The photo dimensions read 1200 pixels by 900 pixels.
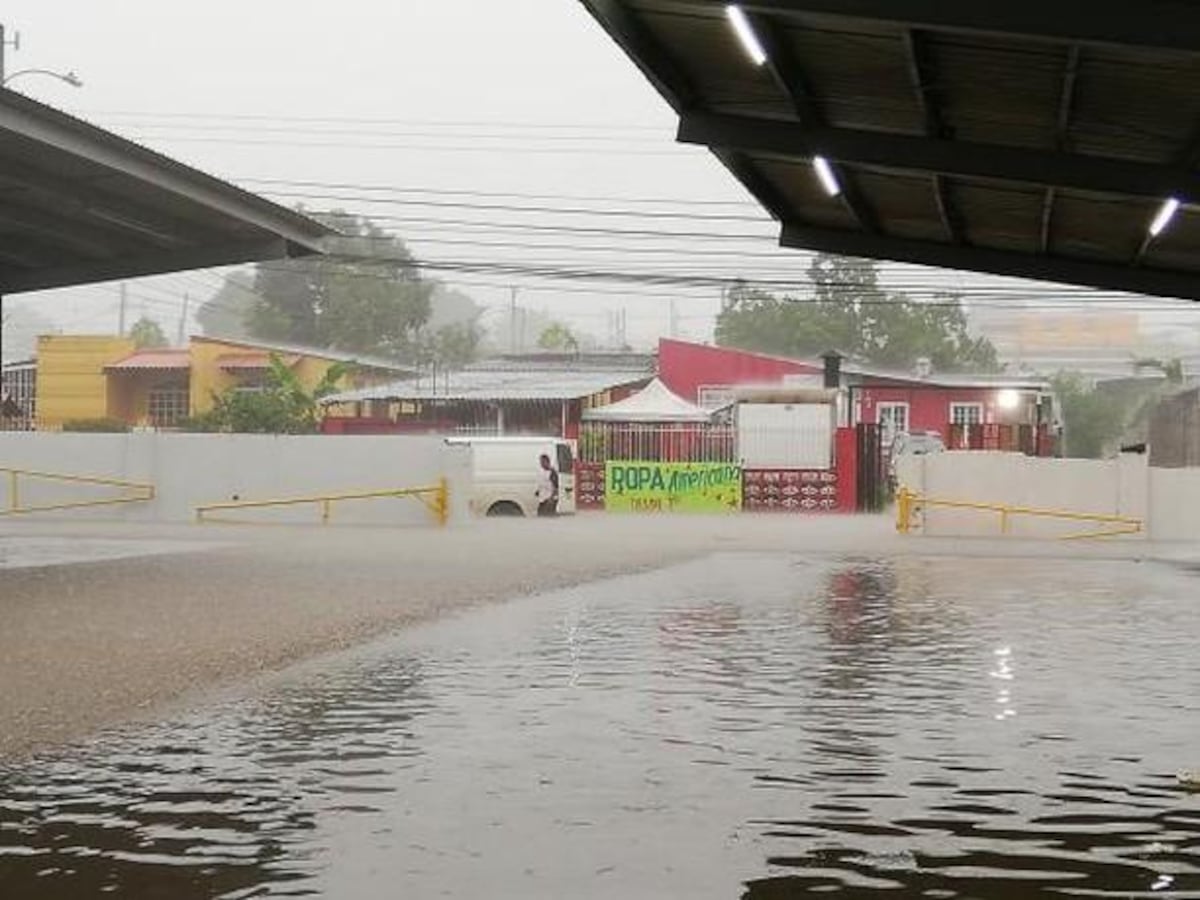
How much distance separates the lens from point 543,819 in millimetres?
6121

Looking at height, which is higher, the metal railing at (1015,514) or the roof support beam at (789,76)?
the roof support beam at (789,76)

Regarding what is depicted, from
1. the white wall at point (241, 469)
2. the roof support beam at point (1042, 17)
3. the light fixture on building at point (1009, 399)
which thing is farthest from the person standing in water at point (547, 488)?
the roof support beam at point (1042, 17)

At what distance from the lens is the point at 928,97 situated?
9367 mm

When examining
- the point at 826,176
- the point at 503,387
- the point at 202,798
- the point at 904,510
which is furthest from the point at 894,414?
the point at 202,798

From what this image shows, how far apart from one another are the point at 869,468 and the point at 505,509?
9382 millimetres

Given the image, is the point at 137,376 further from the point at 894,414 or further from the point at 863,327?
the point at 863,327

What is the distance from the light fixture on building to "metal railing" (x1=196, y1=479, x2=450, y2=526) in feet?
80.0

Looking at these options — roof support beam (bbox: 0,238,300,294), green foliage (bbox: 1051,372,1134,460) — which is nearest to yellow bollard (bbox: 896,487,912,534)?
roof support beam (bbox: 0,238,300,294)

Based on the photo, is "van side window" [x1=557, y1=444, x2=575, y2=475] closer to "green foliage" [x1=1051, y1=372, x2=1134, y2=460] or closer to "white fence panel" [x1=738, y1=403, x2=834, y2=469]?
"white fence panel" [x1=738, y1=403, x2=834, y2=469]

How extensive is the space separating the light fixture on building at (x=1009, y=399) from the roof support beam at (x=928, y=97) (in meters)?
36.5

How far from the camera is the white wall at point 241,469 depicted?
29.5 m

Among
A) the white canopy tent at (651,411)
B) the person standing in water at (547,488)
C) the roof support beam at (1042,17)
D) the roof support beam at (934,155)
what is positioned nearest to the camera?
the roof support beam at (1042,17)

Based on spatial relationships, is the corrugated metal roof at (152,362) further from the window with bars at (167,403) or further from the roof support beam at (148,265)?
the roof support beam at (148,265)

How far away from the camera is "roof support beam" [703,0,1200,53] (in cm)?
698
